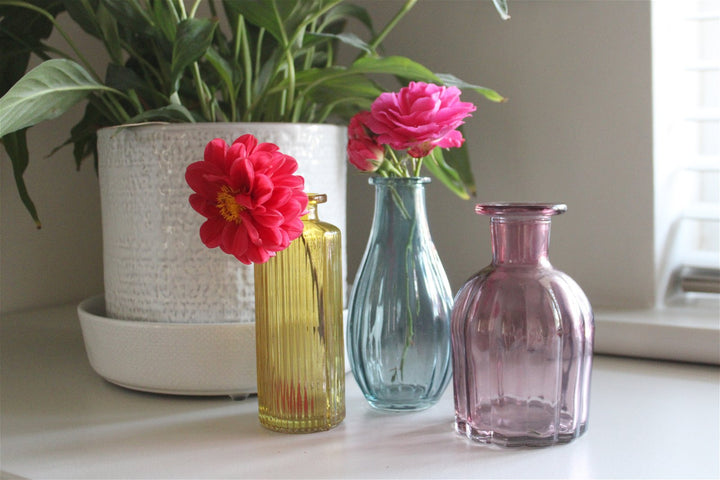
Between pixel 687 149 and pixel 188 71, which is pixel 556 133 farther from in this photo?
pixel 188 71

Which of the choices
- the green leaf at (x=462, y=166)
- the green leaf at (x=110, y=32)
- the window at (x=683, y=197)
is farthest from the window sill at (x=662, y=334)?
the green leaf at (x=110, y=32)

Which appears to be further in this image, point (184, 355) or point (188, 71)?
point (188, 71)

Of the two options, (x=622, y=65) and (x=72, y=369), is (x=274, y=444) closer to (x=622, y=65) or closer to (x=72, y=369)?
(x=72, y=369)

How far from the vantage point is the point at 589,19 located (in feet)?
2.79

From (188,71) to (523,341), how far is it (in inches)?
17.1

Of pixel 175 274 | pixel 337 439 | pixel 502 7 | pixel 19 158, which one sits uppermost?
pixel 502 7

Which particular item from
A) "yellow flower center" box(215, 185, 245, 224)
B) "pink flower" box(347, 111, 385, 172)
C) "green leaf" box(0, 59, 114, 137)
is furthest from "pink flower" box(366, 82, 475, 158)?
"green leaf" box(0, 59, 114, 137)

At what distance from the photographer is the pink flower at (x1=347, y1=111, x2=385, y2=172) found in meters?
0.62

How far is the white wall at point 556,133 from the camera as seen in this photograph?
0.84 meters

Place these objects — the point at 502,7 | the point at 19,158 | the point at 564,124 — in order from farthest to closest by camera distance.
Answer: the point at 564,124
the point at 19,158
the point at 502,7

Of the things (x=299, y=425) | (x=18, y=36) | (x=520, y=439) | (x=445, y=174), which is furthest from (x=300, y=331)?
(x=18, y=36)

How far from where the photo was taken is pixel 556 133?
0.89 meters

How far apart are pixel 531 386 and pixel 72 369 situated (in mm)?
473

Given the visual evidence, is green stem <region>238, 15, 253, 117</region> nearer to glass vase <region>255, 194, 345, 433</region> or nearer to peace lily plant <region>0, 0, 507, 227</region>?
peace lily plant <region>0, 0, 507, 227</region>
